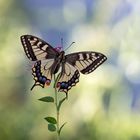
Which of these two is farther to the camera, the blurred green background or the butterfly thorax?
the blurred green background

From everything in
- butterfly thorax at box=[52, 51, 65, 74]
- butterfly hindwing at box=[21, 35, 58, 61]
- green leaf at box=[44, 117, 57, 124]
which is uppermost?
butterfly hindwing at box=[21, 35, 58, 61]

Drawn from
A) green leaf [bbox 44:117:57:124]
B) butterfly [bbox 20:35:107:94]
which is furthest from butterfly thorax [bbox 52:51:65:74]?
green leaf [bbox 44:117:57:124]

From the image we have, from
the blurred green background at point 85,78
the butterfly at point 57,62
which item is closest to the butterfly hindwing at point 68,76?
the butterfly at point 57,62

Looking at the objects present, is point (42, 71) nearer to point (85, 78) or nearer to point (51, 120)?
point (51, 120)

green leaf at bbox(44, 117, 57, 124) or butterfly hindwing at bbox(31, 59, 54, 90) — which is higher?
butterfly hindwing at bbox(31, 59, 54, 90)

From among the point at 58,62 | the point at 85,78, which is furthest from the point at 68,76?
the point at 85,78

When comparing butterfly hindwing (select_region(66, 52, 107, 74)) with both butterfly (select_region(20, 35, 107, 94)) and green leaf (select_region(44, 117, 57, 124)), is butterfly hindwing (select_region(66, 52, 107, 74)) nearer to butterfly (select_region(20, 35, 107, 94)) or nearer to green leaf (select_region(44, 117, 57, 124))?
butterfly (select_region(20, 35, 107, 94))
